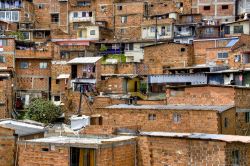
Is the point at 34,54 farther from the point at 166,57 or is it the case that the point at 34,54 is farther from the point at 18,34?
the point at 166,57

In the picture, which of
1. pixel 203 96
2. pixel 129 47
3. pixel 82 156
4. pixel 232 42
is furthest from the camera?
pixel 129 47

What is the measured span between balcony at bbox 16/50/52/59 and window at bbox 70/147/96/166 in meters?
23.7

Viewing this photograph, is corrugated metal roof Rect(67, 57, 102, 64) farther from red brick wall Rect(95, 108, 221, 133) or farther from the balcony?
red brick wall Rect(95, 108, 221, 133)

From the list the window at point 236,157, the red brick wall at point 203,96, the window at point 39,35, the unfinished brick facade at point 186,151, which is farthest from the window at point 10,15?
the window at point 236,157

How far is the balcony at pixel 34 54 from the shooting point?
40841 millimetres

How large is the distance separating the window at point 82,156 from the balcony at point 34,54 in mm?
23656

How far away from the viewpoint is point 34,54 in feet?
134

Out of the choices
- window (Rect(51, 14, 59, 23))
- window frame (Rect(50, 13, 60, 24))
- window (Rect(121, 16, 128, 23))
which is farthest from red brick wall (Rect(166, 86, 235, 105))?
window (Rect(51, 14, 59, 23))

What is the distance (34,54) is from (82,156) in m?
24.3

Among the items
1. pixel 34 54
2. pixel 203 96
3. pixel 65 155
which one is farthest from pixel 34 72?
pixel 65 155

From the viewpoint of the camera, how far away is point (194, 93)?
2581cm

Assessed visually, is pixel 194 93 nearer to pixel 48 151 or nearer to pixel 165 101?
pixel 165 101

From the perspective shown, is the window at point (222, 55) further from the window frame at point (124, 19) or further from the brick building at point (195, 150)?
the brick building at point (195, 150)

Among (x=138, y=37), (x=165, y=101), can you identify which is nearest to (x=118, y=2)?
(x=138, y=37)
